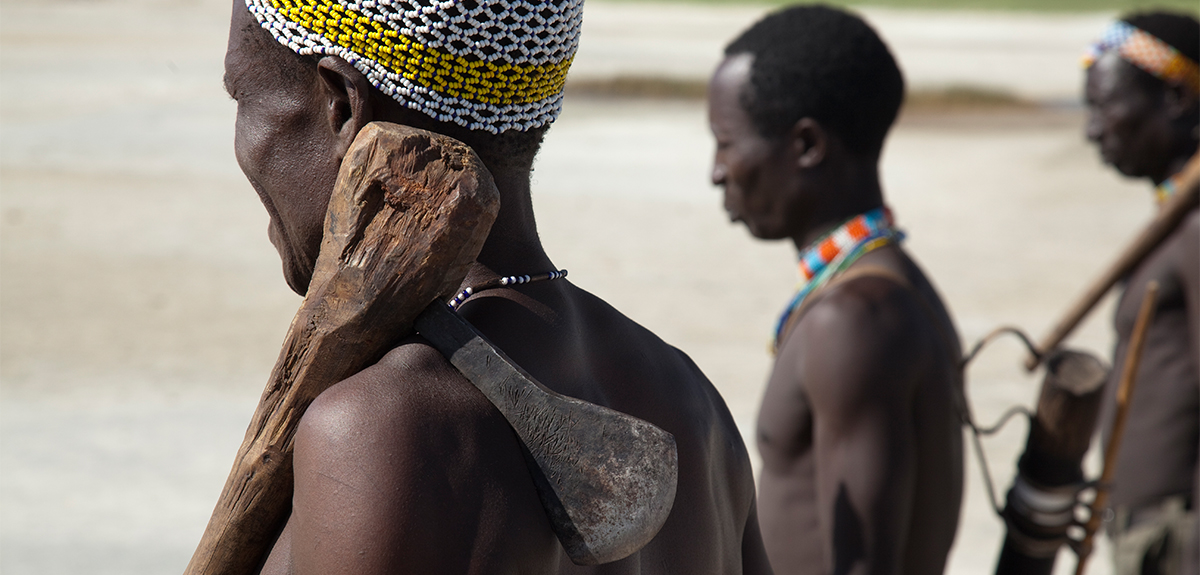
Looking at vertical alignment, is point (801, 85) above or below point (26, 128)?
above

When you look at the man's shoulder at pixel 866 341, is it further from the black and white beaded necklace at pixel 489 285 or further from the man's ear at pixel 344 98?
the man's ear at pixel 344 98

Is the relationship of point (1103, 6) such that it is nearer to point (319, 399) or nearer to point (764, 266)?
point (764, 266)

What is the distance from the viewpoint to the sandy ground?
6.59 metres

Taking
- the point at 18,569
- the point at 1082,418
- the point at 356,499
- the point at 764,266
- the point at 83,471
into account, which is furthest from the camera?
the point at 764,266

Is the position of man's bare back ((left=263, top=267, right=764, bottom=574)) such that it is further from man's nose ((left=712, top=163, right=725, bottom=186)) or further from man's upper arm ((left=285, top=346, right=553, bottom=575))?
man's nose ((left=712, top=163, right=725, bottom=186))

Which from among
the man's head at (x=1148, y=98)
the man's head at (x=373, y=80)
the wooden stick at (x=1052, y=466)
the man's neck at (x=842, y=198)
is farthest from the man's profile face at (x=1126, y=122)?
the man's head at (x=373, y=80)

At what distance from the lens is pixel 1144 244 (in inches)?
153

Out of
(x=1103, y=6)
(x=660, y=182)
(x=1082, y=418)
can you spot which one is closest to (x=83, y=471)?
(x=1082, y=418)

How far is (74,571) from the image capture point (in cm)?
560

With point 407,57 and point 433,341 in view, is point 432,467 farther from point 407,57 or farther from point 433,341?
point 407,57

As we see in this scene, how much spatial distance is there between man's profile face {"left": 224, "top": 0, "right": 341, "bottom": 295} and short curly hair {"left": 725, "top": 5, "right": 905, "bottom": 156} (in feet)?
6.02

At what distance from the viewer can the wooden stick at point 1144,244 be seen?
3.75 meters

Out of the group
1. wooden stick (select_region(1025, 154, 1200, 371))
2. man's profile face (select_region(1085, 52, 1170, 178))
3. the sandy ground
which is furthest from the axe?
the sandy ground

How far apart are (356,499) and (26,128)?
614 inches
